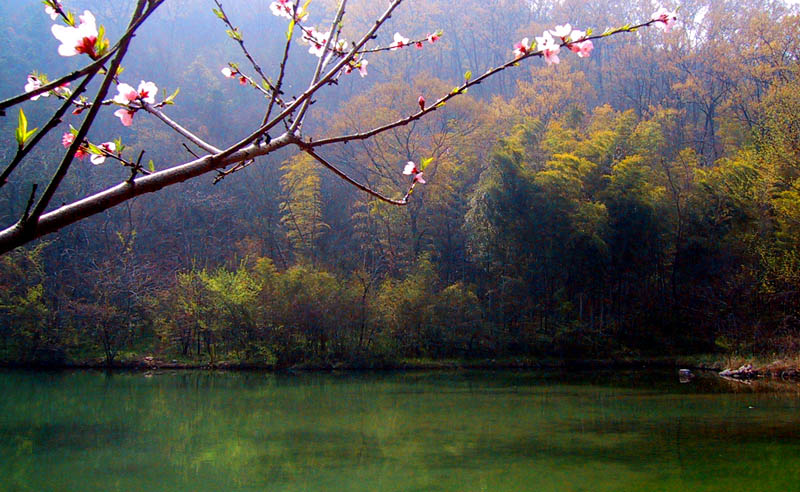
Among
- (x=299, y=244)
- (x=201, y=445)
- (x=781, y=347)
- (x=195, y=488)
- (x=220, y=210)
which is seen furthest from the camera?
(x=220, y=210)

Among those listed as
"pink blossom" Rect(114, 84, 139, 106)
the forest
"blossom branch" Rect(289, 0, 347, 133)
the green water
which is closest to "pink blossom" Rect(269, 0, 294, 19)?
"blossom branch" Rect(289, 0, 347, 133)

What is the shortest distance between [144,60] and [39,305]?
58.5ft

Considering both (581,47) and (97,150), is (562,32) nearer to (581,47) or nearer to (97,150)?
(581,47)

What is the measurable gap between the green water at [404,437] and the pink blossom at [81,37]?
562 cm

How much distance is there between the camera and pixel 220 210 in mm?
26500

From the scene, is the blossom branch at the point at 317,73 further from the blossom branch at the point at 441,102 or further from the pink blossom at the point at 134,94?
the pink blossom at the point at 134,94

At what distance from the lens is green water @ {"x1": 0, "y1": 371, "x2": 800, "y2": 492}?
649 centimetres

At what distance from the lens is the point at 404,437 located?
8633 mm

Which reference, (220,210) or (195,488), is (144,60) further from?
(195,488)

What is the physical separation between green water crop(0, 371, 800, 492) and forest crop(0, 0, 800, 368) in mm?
3970

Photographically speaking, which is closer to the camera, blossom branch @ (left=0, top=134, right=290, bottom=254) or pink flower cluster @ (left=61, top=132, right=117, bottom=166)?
blossom branch @ (left=0, top=134, right=290, bottom=254)

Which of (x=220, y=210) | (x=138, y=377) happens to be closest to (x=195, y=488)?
(x=138, y=377)

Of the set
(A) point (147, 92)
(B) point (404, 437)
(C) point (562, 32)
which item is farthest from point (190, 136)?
(B) point (404, 437)

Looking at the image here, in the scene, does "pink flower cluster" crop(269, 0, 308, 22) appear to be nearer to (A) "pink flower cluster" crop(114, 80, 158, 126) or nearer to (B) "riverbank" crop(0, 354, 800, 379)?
(A) "pink flower cluster" crop(114, 80, 158, 126)
